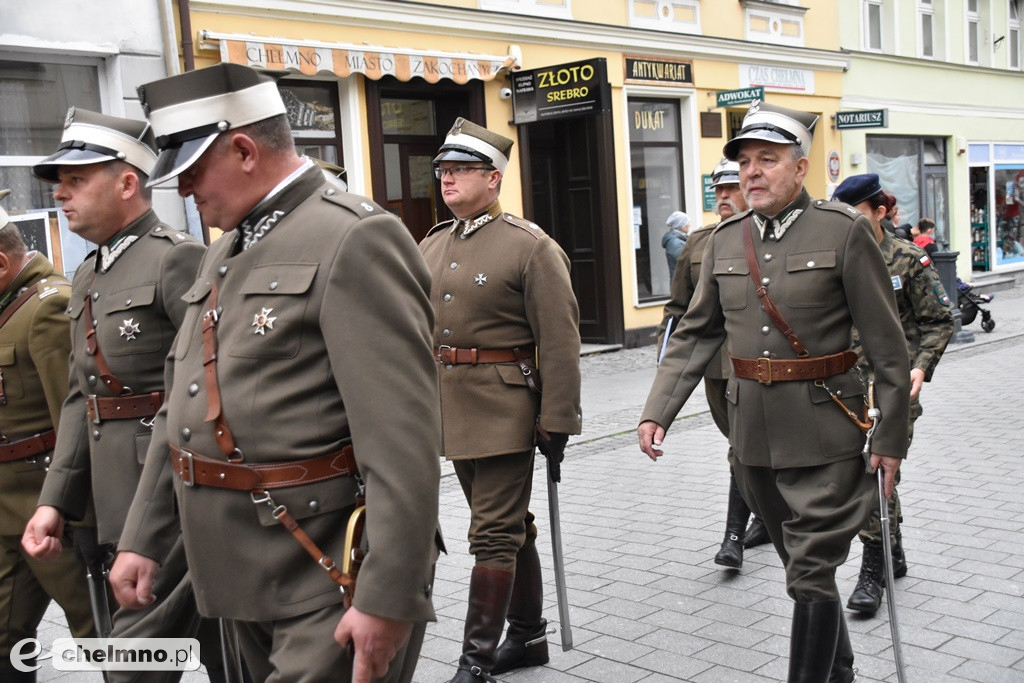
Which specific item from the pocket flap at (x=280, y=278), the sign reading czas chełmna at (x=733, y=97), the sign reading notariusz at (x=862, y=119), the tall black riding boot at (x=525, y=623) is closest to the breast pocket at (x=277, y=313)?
the pocket flap at (x=280, y=278)

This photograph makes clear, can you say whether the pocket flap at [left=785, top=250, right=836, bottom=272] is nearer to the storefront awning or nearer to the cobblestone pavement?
the cobblestone pavement

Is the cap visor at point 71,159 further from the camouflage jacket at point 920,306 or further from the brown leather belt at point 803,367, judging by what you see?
the camouflage jacket at point 920,306

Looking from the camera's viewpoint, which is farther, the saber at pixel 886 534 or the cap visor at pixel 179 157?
the saber at pixel 886 534

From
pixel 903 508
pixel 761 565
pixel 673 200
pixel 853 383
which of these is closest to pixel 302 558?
pixel 853 383

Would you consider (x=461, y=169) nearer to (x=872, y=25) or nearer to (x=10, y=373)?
(x=10, y=373)

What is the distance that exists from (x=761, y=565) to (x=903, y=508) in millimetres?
1462

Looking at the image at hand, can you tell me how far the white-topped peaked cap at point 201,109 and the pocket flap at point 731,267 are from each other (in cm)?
214

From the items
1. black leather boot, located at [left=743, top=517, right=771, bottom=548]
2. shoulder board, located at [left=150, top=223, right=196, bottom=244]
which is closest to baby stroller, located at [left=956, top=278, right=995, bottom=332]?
black leather boot, located at [left=743, top=517, right=771, bottom=548]

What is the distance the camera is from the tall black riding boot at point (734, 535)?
19.2 feet

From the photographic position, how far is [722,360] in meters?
6.21

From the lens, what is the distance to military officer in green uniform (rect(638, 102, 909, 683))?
394 cm

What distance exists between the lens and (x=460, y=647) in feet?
16.4

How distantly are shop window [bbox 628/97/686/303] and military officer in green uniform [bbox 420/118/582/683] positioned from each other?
1177cm

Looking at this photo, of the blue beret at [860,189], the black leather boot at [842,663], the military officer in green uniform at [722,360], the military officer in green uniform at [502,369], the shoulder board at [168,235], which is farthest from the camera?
the military officer in green uniform at [722,360]
